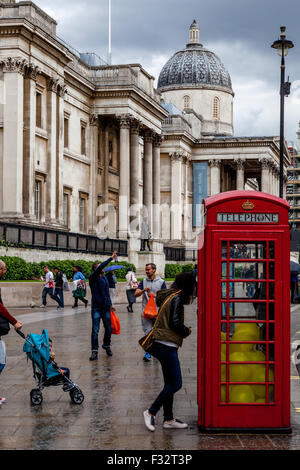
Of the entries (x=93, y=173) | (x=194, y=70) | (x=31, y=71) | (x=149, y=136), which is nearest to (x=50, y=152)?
(x=31, y=71)

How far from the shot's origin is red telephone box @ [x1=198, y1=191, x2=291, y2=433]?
8.62 metres

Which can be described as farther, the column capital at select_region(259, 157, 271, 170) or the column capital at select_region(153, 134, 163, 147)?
the column capital at select_region(259, 157, 271, 170)

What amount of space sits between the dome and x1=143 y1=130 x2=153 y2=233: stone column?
99.0ft

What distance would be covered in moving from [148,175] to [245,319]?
53442 millimetres

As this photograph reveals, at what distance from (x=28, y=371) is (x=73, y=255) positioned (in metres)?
28.9

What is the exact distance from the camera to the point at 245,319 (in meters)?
8.75

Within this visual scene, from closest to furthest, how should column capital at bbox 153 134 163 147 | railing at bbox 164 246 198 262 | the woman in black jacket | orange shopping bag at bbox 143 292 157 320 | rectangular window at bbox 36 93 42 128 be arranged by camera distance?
the woman in black jacket < orange shopping bag at bbox 143 292 157 320 < rectangular window at bbox 36 93 42 128 < column capital at bbox 153 134 163 147 < railing at bbox 164 246 198 262

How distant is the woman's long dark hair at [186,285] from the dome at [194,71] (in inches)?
3289

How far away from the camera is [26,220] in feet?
134

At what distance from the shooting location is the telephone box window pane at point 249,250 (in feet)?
28.5

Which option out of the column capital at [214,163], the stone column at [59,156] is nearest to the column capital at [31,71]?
the stone column at [59,156]

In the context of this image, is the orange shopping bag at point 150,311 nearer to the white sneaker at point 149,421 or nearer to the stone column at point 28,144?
the white sneaker at point 149,421

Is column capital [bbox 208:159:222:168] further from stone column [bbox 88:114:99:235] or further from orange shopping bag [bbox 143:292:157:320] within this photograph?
orange shopping bag [bbox 143:292:157:320]

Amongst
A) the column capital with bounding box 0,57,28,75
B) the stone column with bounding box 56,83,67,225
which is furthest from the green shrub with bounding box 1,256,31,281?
the stone column with bounding box 56,83,67,225
